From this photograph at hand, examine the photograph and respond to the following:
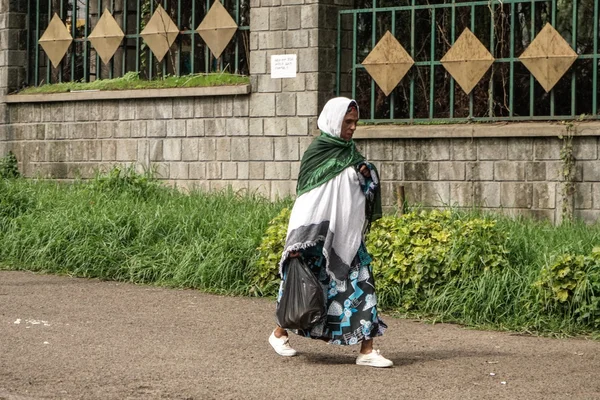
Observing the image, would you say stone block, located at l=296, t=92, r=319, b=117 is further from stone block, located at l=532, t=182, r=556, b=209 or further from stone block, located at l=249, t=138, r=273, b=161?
stone block, located at l=532, t=182, r=556, b=209

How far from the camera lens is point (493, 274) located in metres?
9.28

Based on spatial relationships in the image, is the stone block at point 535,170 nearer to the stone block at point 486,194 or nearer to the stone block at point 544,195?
the stone block at point 544,195

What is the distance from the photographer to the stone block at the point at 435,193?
12.9m

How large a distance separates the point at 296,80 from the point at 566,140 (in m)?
3.32

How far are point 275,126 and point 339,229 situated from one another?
682cm

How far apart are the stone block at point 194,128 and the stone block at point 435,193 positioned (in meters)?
3.13

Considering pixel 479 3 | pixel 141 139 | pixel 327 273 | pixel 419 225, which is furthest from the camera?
pixel 141 139

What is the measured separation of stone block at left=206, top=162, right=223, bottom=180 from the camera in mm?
14703

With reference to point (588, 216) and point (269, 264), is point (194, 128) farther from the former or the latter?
point (588, 216)

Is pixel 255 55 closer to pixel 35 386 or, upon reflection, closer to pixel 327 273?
pixel 327 273

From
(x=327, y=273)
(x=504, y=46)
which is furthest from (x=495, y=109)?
(x=327, y=273)

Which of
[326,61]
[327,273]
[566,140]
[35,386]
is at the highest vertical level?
[326,61]

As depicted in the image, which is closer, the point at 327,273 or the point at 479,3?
the point at 327,273

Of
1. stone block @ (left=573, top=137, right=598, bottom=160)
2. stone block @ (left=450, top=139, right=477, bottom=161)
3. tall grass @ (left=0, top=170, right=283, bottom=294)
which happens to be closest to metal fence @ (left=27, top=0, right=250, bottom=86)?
tall grass @ (left=0, top=170, right=283, bottom=294)
